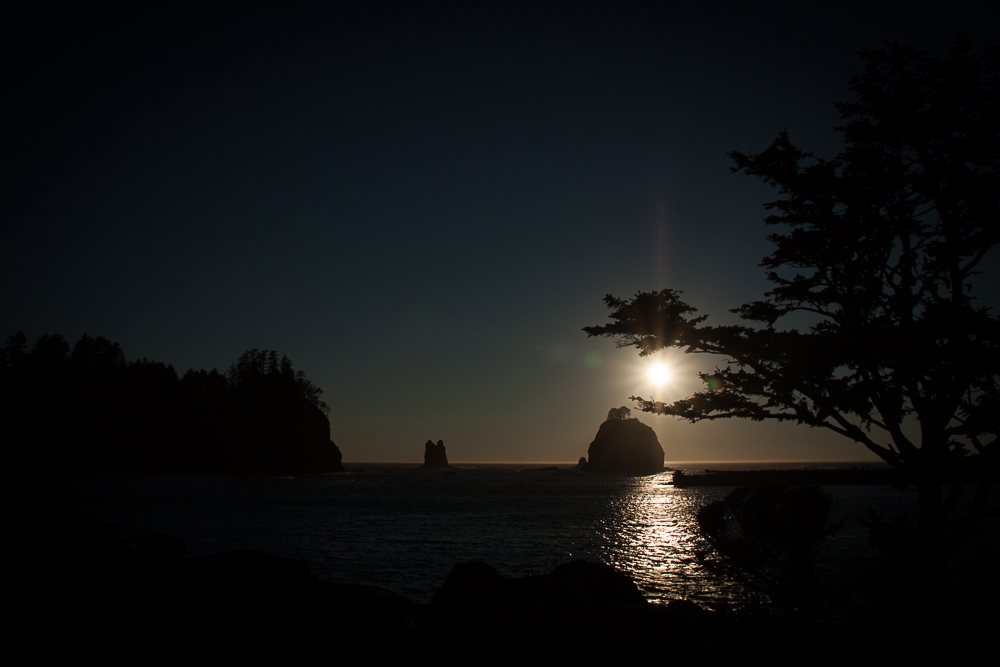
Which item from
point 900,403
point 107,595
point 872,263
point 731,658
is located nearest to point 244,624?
point 107,595

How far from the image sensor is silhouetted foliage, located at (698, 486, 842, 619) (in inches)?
420

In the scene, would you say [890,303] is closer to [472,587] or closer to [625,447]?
[472,587]

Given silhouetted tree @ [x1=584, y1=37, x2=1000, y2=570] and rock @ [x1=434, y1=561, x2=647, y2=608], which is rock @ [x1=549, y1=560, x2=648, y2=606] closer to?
rock @ [x1=434, y1=561, x2=647, y2=608]

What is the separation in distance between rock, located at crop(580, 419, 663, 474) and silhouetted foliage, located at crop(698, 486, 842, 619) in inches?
7237

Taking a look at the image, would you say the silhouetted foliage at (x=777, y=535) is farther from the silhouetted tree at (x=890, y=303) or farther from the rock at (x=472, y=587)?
the rock at (x=472, y=587)

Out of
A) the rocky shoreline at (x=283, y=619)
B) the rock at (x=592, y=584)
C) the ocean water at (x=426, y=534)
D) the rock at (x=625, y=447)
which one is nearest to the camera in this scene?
the rocky shoreline at (x=283, y=619)

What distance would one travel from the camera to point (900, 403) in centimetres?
1001

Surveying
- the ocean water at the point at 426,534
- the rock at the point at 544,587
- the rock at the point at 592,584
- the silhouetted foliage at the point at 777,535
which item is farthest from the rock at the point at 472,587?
the silhouetted foliage at the point at 777,535

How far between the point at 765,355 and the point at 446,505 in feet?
181

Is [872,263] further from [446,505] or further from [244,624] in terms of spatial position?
[446,505]

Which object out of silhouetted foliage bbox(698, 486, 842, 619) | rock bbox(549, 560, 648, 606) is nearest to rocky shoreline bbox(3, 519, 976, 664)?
rock bbox(549, 560, 648, 606)

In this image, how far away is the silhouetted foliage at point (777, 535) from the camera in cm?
1068

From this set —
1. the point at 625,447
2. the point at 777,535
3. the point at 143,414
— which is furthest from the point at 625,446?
the point at 777,535

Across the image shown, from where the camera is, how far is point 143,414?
114m
